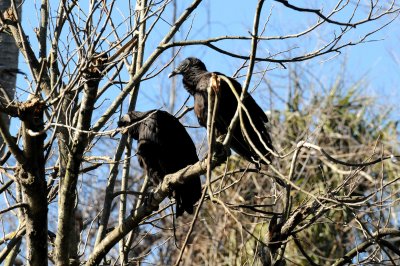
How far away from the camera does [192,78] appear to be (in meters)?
6.13

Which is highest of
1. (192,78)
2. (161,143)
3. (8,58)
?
(8,58)

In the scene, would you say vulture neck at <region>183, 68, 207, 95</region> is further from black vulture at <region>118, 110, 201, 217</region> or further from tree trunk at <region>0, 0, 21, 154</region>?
tree trunk at <region>0, 0, 21, 154</region>

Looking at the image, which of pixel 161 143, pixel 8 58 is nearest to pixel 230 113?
pixel 161 143

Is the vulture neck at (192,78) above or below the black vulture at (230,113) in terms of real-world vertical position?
above

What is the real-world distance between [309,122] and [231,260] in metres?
2.38

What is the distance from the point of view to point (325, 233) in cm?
1018

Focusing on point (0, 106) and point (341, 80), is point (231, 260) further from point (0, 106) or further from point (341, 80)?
point (0, 106)

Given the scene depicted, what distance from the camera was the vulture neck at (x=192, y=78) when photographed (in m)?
6.05

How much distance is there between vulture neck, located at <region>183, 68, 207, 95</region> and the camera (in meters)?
6.05

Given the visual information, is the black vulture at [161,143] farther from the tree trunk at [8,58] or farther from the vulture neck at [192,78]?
the tree trunk at [8,58]

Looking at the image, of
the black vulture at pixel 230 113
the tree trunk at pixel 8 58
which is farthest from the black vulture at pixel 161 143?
the tree trunk at pixel 8 58

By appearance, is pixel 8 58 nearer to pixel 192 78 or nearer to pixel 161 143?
pixel 161 143

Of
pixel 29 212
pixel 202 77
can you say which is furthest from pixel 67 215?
pixel 202 77

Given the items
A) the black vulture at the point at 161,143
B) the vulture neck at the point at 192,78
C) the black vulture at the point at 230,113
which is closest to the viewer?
the black vulture at the point at 230,113
